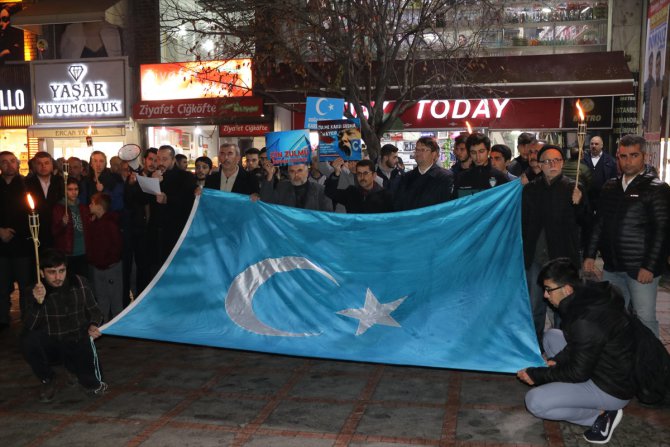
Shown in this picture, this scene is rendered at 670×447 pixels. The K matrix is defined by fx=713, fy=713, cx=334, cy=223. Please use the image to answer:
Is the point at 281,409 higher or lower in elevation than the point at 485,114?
lower

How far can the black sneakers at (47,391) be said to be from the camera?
5.95 m

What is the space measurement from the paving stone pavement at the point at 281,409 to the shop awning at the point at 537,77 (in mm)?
10945

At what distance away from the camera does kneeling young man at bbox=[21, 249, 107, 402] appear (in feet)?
19.6

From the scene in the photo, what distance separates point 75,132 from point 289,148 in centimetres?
1379

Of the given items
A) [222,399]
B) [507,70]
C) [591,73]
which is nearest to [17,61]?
[507,70]

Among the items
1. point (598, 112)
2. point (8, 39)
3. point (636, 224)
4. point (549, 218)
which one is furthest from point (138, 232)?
point (8, 39)

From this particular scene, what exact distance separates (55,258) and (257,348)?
1880mm

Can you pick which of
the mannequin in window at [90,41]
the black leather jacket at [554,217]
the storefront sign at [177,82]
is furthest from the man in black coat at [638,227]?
the mannequin in window at [90,41]

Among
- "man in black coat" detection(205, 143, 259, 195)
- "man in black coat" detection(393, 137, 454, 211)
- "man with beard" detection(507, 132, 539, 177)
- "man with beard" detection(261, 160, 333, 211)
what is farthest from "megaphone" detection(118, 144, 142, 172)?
"man with beard" detection(507, 132, 539, 177)

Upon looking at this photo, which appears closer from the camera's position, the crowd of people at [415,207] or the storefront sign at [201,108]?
the crowd of people at [415,207]

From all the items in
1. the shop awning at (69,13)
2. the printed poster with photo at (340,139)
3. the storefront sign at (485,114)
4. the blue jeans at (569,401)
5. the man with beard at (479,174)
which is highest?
the shop awning at (69,13)

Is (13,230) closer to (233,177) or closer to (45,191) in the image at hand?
(45,191)

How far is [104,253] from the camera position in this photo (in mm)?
8070

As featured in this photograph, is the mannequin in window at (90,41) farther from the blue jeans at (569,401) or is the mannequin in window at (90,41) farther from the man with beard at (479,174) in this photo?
the blue jeans at (569,401)
